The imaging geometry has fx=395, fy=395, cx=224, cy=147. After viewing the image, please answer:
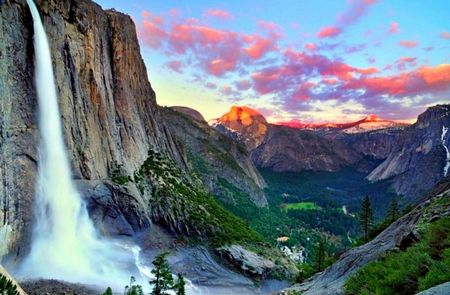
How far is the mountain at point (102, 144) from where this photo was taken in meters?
46.4

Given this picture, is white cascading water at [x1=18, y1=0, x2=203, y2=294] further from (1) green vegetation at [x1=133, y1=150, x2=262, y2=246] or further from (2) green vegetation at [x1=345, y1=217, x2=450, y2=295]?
(2) green vegetation at [x1=345, y1=217, x2=450, y2=295]

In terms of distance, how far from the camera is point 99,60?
71.9m

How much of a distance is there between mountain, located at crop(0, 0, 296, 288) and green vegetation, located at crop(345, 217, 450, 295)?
129 ft

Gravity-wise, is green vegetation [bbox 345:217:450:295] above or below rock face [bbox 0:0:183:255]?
below

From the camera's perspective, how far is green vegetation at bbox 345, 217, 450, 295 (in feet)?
35.7

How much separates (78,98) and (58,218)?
754 inches

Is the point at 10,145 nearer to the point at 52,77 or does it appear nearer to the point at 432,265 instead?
the point at 52,77

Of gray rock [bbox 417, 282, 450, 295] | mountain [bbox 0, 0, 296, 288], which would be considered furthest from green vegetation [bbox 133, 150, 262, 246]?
gray rock [bbox 417, 282, 450, 295]

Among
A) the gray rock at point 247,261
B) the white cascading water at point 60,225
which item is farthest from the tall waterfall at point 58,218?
the gray rock at point 247,261

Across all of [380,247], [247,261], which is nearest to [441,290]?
[380,247]

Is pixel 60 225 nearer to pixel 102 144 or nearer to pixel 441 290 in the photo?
pixel 102 144

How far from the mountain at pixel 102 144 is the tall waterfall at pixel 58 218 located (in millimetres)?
1368

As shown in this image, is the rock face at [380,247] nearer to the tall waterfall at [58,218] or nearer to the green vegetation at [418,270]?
the green vegetation at [418,270]

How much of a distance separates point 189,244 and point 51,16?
138ft
